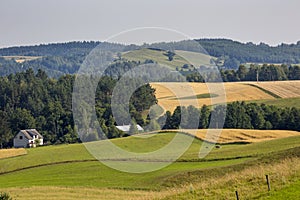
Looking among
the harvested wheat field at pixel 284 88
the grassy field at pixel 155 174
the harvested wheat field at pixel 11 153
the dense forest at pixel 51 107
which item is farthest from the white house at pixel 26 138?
the harvested wheat field at pixel 284 88

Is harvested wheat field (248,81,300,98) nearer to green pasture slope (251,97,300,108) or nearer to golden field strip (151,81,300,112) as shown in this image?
golden field strip (151,81,300,112)

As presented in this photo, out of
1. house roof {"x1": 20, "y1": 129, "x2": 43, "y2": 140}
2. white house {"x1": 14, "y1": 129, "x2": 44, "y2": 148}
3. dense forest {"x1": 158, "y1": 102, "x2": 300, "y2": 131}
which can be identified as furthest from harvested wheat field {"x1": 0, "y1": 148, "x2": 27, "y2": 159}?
dense forest {"x1": 158, "y1": 102, "x2": 300, "y2": 131}

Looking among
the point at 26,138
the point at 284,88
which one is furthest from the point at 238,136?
the point at 284,88

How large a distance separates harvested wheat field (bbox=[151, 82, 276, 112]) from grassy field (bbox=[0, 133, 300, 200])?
42.2 meters

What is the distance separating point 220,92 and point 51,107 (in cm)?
3594

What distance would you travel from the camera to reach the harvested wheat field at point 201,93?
106 m

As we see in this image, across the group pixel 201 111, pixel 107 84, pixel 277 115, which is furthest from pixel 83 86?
pixel 277 115

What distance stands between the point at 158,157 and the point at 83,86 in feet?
229

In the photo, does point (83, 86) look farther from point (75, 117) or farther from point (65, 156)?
point (65, 156)

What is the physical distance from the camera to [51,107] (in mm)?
107312

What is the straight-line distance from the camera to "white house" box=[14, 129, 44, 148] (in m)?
92.8

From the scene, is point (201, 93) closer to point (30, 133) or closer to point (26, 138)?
point (30, 133)

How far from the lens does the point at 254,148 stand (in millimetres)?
52156

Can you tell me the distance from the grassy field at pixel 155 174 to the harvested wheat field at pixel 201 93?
139 feet
